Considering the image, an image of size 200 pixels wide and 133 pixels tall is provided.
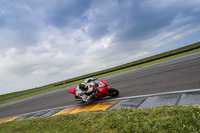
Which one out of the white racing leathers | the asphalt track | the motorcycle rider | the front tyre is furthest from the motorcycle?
the asphalt track

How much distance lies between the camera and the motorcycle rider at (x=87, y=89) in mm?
6461

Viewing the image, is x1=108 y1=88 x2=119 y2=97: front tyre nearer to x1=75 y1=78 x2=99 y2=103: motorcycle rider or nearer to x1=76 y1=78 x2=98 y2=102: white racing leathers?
x1=75 y1=78 x2=99 y2=103: motorcycle rider

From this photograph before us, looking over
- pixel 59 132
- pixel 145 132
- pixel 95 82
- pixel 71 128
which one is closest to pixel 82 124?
pixel 71 128

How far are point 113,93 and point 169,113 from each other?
410 cm

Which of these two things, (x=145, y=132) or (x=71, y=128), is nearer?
(x=145, y=132)

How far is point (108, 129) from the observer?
2975mm

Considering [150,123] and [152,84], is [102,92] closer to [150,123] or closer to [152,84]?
[152,84]

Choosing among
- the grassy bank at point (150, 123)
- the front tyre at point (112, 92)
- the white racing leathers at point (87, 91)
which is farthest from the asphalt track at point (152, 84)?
the grassy bank at point (150, 123)

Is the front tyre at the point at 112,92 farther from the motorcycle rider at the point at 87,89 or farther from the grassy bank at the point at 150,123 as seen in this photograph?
the grassy bank at the point at 150,123

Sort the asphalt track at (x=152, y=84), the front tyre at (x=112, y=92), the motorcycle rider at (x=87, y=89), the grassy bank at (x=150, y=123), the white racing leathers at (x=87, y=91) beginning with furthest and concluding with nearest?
the front tyre at (x=112, y=92), the white racing leathers at (x=87, y=91), the motorcycle rider at (x=87, y=89), the asphalt track at (x=152, y=84), the grassy bank at (x=150, y=123)

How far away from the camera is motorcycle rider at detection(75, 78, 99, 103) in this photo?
6461 mm

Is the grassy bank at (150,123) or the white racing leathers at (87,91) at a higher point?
the white racing leathers at (87,91)

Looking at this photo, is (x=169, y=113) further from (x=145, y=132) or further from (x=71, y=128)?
(x=71, y=128)

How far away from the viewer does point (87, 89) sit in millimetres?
6586
